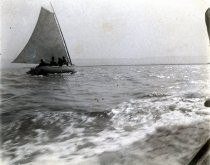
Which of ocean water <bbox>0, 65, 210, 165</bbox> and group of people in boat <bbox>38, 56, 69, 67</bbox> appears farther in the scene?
group of people in boat <bbox>38, 56, 69, 67</bbox>

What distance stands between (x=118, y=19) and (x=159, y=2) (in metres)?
0.74

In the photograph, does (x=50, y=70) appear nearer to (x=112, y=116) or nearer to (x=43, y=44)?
(x=43, y=44)

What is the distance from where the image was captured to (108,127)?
3.82 metres

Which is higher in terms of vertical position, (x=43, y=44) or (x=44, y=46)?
(x=43, y=44)

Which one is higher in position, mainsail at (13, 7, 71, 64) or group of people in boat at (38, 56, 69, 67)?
mainsail at (13, 7, 71, 64)

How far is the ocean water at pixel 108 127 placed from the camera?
9.17 feet

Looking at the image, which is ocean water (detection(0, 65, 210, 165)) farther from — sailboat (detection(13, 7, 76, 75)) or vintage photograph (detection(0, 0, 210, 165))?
sailboat (detection(13, 7, 76, 75))

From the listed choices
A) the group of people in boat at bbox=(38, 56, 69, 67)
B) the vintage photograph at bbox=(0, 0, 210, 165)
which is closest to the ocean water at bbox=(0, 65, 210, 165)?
the vintage photograph at bbox=(0, 0, 210, 165)

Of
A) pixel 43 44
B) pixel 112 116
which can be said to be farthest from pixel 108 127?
pixel 43 44

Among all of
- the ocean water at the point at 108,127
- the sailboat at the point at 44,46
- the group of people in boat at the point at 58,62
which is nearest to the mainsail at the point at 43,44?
the sailboat at the point at 44,46

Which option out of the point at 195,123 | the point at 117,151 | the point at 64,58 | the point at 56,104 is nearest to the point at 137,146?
the point at 117,151

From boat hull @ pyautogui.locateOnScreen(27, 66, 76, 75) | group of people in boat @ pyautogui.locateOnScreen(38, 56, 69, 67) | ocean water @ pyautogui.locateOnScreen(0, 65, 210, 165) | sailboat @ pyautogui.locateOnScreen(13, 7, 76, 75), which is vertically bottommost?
ocean water @ pyautogui.locateOnScreen(0, 65, 210, 165)

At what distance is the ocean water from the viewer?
2.79 meters

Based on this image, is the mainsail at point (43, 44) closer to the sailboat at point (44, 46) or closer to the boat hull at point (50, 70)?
the sailboat at point (44, 46)
